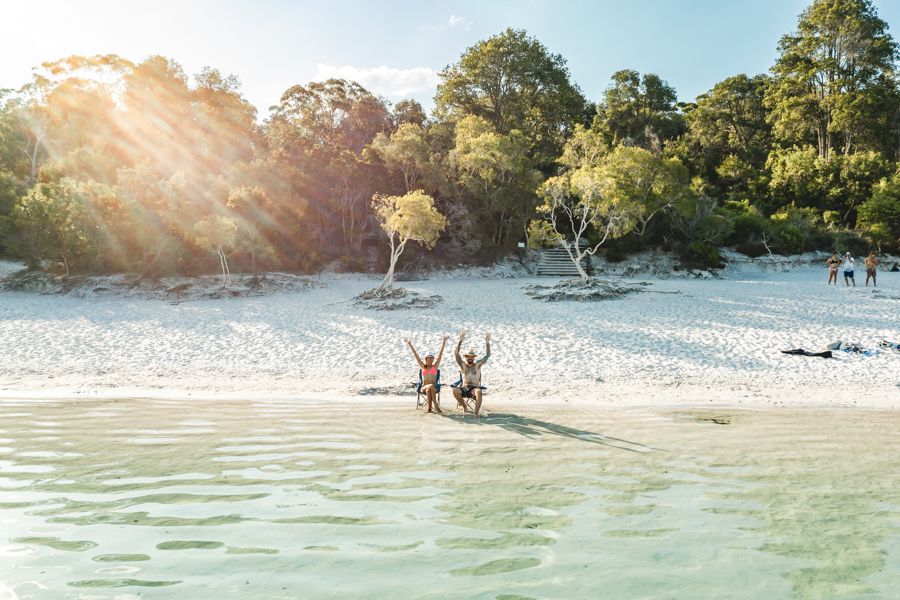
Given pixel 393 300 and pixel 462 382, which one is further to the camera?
pixel 393 300

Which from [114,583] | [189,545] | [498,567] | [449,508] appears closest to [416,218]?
[449,508]

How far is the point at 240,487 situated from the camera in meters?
5.97

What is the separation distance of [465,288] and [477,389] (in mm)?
18876

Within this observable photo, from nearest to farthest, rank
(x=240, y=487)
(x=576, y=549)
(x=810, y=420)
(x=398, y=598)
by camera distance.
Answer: (x=398, y=598), (x=576, y=549), (x=240, y=487), (x=810, y=420)

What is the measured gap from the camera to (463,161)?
34250 millimetres

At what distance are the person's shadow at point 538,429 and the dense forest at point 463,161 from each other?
61.0 ft

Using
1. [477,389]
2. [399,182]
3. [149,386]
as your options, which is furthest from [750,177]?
[149,386]

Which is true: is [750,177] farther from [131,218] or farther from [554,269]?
[131,218]

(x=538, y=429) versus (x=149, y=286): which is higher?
(x=149, y=286)

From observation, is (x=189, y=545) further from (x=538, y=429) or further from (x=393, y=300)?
(x=393, y=300)

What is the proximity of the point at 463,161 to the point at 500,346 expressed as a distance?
73.9ft

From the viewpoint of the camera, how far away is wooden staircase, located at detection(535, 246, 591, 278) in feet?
116

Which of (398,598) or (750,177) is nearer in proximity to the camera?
(398,598)

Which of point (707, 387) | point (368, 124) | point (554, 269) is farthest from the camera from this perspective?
point (368, 124)
